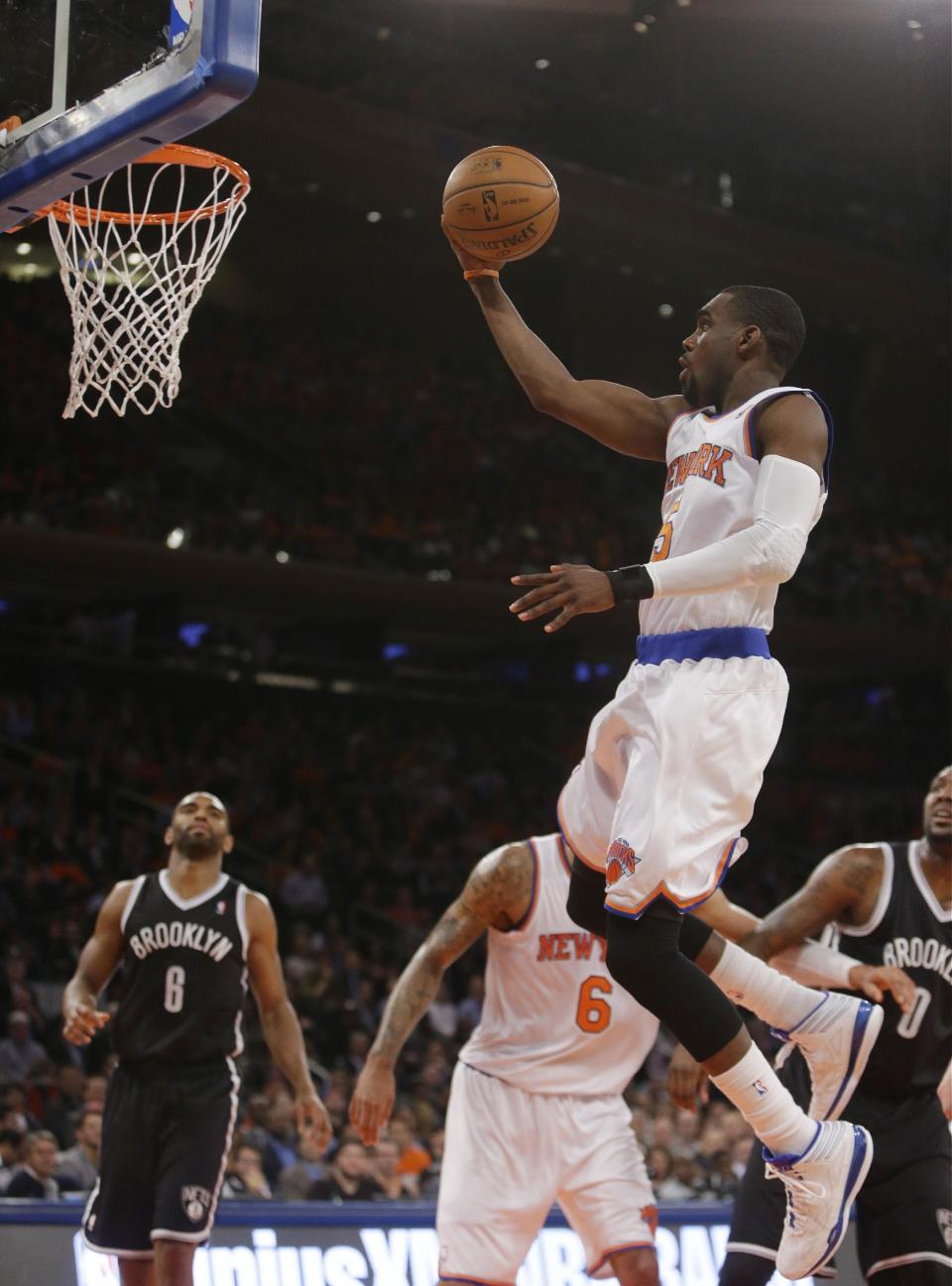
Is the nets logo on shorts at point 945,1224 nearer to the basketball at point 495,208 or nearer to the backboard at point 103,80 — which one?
the basketball at point 495,208

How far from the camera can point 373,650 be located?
20297mm

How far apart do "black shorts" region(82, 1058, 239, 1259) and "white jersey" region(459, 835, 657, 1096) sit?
108 cm

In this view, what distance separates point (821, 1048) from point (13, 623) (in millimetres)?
14864

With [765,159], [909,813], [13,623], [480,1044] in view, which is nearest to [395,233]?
[765,159]

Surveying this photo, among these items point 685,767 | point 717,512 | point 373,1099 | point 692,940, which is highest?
point 717,512

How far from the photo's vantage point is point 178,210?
586 centimetres

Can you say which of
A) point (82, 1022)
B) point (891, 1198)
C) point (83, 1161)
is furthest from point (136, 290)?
point (83, 1161)

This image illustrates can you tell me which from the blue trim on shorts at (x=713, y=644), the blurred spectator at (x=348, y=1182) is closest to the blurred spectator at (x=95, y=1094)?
the blurred spectator at (x=348, y=1182)

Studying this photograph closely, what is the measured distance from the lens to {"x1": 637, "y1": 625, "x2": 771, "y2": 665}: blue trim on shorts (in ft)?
12.6

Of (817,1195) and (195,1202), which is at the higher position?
(817,1195)

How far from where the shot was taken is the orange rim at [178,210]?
536cm

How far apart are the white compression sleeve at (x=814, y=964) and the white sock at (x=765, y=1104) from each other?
1250 mm

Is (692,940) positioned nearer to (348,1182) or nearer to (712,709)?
(712,709)

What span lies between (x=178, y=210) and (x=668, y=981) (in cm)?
354
